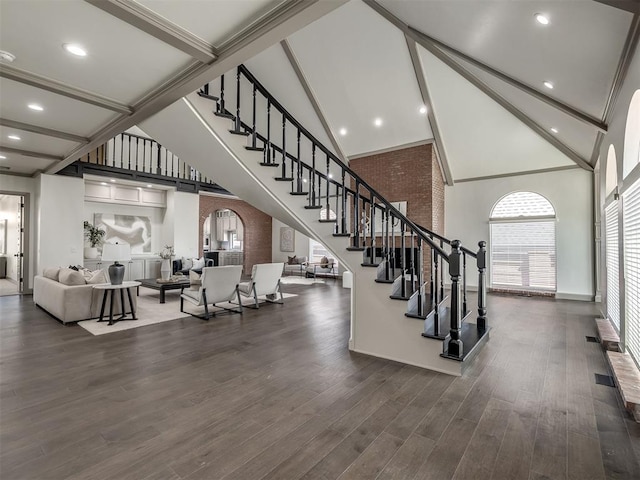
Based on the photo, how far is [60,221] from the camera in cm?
717

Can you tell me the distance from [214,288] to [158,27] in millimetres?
3705

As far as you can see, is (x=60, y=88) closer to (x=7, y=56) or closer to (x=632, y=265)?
(x=7, y=56)

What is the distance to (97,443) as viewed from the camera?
6.25ft

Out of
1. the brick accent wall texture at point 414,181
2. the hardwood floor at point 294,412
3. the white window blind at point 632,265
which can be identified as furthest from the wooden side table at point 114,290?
the brick accent wall texture at point 414,181

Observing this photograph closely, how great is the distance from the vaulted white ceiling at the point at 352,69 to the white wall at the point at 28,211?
1.47 feet

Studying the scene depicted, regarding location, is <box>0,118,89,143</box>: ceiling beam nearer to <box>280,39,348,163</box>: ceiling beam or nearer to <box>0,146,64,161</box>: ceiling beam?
<box>0,146,64,161</box>: ceiling beam

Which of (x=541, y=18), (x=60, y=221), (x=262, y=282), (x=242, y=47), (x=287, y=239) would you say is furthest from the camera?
(x=287, y=239)

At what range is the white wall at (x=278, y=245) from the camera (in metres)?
12.6

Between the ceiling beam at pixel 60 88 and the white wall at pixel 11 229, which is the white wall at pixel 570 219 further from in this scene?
the white wall at pixel 11 229

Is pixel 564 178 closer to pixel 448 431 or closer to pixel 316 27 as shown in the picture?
pixel 316 27

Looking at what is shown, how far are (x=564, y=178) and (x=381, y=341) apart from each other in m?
6.72

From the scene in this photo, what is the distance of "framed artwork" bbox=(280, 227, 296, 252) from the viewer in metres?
12.8

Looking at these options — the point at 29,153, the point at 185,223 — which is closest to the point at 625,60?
the point at 29,153

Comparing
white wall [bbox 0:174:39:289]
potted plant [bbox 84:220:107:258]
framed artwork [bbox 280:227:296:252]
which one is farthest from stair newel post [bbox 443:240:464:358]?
framed artwork [bbox 280:227:296:252]
